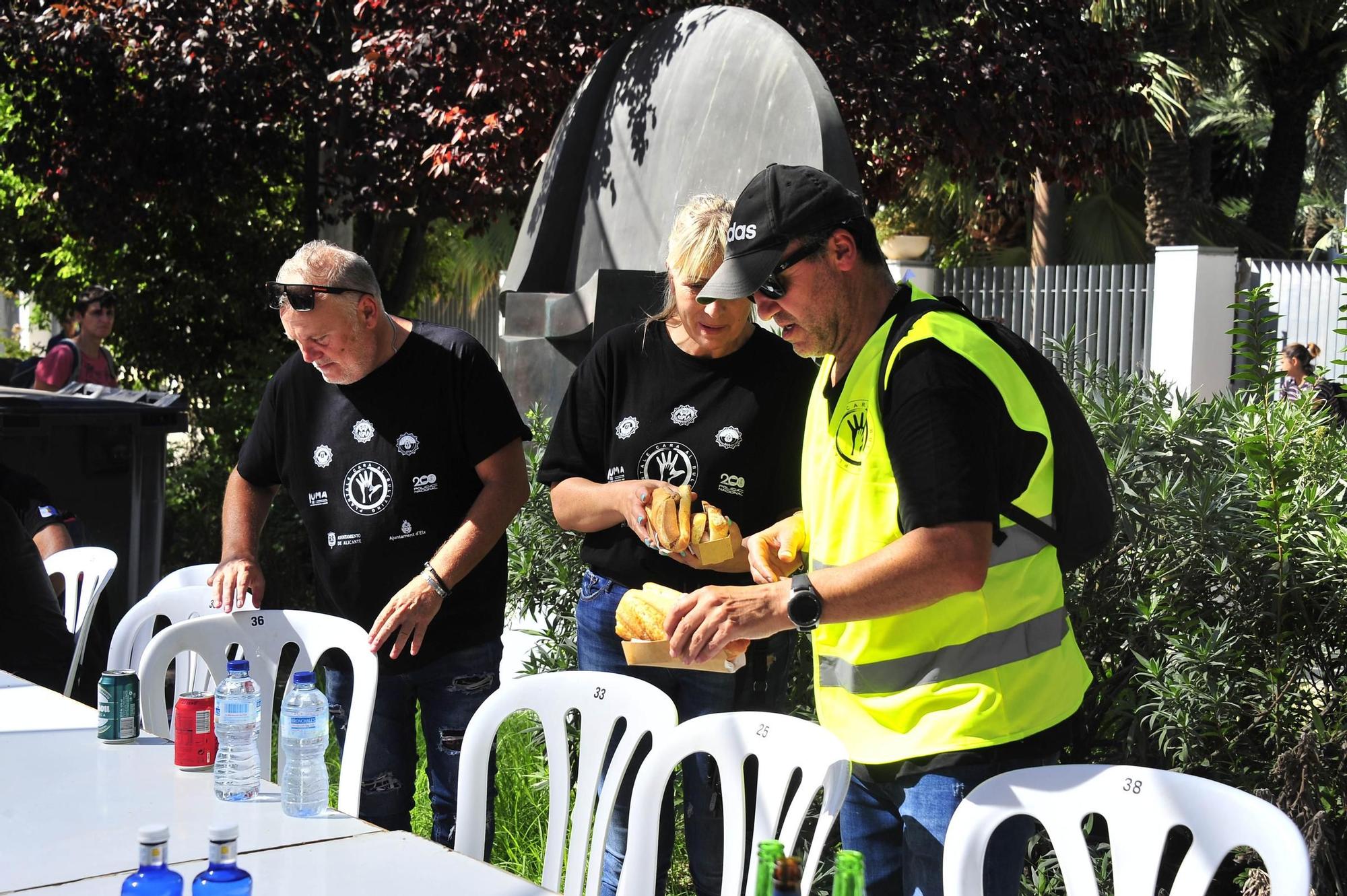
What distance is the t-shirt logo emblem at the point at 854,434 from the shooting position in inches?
92.7

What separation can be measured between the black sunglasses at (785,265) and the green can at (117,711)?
1.66m

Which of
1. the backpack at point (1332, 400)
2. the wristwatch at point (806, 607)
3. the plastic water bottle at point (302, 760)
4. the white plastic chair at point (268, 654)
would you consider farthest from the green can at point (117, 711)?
the backpack at point (1332, 400)

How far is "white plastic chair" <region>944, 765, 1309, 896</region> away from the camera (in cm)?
221

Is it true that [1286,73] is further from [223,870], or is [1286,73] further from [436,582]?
[223,870]

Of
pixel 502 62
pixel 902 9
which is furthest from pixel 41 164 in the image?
pixel 902 9

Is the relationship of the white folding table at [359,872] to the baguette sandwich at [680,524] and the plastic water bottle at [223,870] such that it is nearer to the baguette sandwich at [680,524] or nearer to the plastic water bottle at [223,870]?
the plastic water bottle at [223,870]

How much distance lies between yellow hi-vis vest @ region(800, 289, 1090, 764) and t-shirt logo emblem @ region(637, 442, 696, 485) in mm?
803

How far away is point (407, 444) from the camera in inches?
142

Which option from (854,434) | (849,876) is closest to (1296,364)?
(854,434)

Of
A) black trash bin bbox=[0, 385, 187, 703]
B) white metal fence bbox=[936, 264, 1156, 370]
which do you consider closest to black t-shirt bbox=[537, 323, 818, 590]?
black trash bin bbox=[0, 385, 187, 703]

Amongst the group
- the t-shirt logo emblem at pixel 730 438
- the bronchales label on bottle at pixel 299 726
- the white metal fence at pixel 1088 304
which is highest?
the white metal fence at pixel 1088 304

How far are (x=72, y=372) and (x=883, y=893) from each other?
7166 mm

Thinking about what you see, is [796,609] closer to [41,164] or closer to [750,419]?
[750,419]

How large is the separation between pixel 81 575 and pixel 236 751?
2807 millimetres
